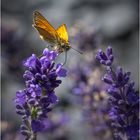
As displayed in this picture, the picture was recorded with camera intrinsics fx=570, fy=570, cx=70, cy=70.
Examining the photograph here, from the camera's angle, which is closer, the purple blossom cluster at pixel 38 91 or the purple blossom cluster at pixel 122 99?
the purple blossom cluster at pixel 38 91

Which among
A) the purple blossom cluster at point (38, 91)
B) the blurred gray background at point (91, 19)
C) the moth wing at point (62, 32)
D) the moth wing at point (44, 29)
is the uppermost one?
the blurred gray background at point (91, 19)

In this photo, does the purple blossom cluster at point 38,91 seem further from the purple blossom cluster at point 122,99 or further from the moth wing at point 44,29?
the purple blossom cluster at point 122,99

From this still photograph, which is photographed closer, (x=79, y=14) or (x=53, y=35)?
(x=53, y=35)

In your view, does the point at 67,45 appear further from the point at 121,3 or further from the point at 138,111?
the point at 121,3

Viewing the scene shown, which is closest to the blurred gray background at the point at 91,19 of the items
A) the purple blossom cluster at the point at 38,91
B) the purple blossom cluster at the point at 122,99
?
the purple blossom cluster at the point at 122,99

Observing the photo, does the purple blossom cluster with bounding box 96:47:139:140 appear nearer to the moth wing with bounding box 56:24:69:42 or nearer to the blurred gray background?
the moth wing with bounding box 56:24:69:42

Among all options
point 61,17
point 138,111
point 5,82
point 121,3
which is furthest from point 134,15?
point 138,111
